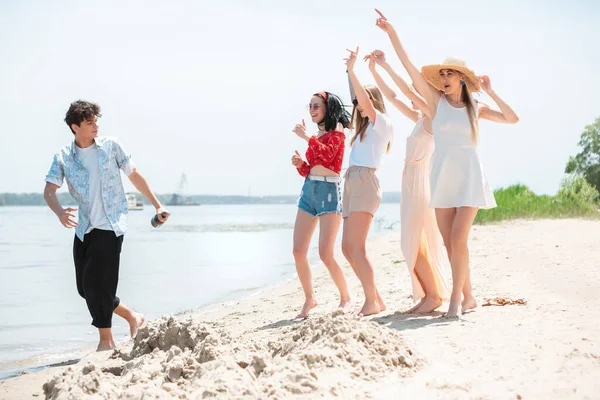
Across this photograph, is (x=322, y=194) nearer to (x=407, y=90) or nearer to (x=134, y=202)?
(x=407, y=90)

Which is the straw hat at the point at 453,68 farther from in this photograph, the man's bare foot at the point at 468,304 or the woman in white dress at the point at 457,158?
the man's bare foot at the point at 468,304

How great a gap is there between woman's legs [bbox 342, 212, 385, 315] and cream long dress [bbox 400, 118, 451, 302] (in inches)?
12.3

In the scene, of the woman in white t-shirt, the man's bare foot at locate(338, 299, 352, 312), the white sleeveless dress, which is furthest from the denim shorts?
the white sleeveless dress

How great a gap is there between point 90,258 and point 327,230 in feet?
6.29

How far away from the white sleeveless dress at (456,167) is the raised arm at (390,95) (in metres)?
0.62

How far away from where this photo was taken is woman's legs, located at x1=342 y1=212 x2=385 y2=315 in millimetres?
5840

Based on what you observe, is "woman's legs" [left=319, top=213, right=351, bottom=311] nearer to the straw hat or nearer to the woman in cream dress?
the woman in cream dress

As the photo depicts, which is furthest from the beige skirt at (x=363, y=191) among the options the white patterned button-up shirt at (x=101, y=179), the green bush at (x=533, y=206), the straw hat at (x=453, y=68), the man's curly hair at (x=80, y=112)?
the green bush at (x=533, y=206)

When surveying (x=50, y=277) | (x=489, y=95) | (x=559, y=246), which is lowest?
(x=50, y=277)

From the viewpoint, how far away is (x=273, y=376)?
366cm

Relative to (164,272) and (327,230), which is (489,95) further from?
(164,272)

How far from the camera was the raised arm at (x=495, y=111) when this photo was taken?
536 centimetres

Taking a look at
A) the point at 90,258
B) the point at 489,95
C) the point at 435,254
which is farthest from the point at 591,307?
the point at 90,258

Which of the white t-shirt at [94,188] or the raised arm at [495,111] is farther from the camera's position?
the white t-shirt at [94,188]
